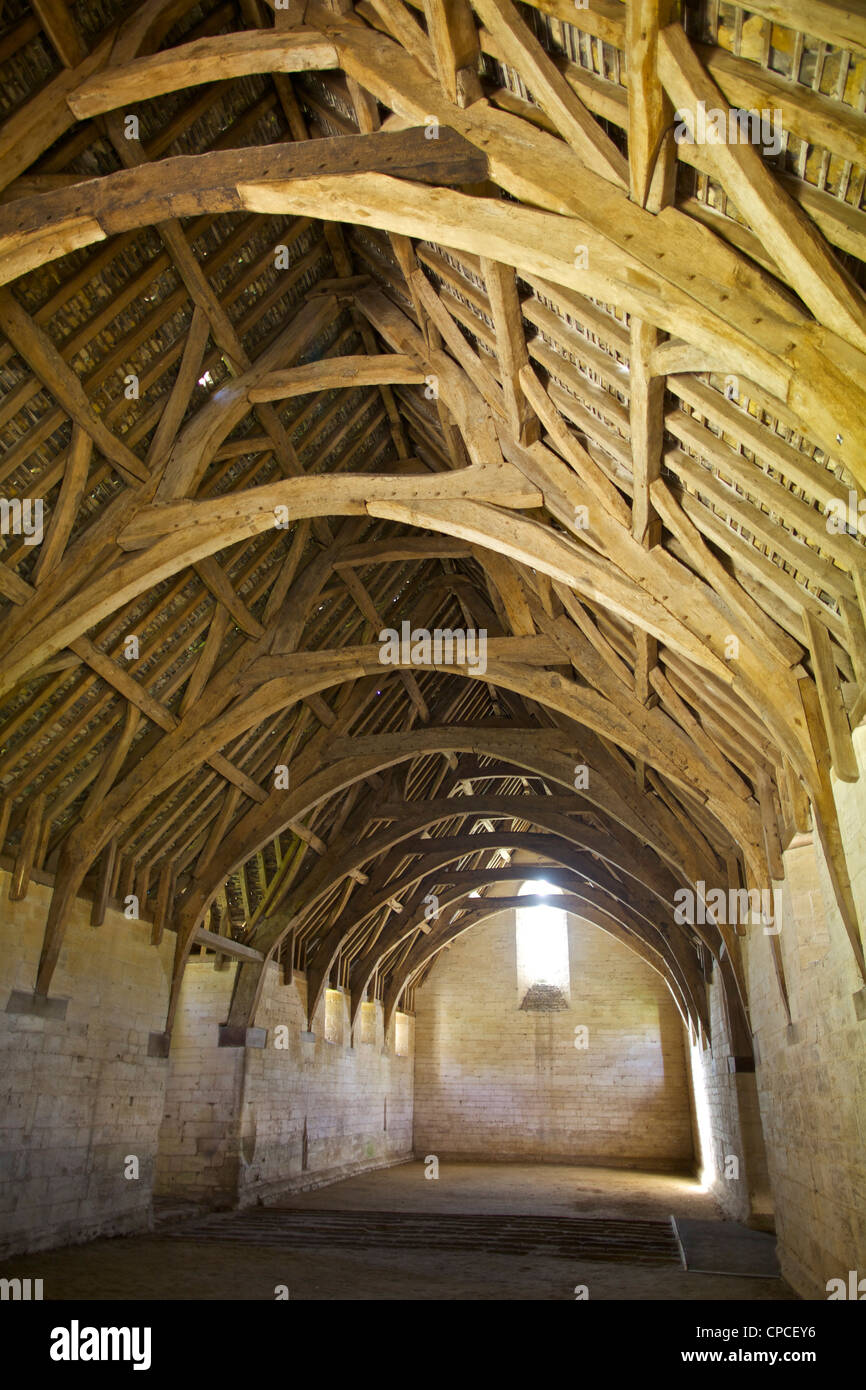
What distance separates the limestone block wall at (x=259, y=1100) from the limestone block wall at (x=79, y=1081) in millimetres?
1707

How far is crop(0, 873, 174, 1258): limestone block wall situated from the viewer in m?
6.86

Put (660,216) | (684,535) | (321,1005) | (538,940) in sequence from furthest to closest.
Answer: (538,940)
(321,1005)
(684,535)
(660,216)

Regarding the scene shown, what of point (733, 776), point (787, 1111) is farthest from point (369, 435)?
point (787, 1111)

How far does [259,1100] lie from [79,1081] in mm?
3599

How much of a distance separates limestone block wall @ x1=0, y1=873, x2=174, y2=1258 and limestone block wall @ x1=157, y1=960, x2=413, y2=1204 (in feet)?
5.60

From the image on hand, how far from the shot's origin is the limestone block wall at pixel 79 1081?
22.5 ft

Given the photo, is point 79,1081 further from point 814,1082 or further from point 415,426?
point 415,426

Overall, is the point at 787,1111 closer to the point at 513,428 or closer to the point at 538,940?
the point at 513,428

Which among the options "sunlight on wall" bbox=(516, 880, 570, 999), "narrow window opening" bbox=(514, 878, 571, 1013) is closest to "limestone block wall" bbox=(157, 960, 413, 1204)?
"narrow window opening" bbox=(514, 878, 571, 1013)

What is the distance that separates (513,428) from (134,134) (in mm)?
2696

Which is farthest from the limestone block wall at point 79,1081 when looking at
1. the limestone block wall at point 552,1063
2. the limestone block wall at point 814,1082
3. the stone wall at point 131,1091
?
the limestone block wall at point 552,1063

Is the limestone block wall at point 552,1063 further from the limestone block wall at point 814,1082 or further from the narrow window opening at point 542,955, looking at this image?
the limestone block wall at point 814,1082

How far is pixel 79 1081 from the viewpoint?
7652 mm

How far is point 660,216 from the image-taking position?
299 cm
